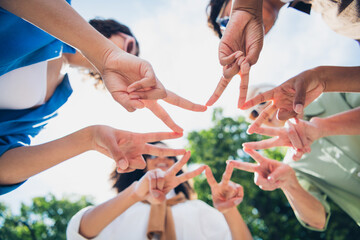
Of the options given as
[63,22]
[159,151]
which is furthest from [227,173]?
[63,22]

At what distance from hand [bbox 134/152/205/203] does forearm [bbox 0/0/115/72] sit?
120 centimetres

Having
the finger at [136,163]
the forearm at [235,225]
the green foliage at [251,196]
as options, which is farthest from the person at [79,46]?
the green foliage at [251,196]

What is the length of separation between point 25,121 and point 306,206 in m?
2.93

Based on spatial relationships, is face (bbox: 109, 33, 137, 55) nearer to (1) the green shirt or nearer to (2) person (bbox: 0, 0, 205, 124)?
(2) person (bbox: 0, 0, 205, 124)

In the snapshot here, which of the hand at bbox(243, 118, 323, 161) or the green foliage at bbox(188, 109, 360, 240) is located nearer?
the hand at bbox(243, 118, 323, 161)

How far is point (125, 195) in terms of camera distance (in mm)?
2434

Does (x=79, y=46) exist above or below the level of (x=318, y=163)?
above

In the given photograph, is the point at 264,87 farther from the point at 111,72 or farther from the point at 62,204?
the point at 62,204

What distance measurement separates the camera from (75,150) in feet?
6.79

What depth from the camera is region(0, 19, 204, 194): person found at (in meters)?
1.94

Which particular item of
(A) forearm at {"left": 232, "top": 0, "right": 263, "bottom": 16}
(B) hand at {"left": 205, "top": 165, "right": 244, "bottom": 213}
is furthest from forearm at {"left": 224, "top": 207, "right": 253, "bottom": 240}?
(A) forearm at {"left": 232, "top": 0, "right": 263, "bottom": 16}

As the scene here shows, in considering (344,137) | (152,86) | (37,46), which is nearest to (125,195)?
(152,86)

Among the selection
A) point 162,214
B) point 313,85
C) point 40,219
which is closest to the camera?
point 313,85

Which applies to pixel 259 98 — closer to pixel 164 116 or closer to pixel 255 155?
pixel 255 155
